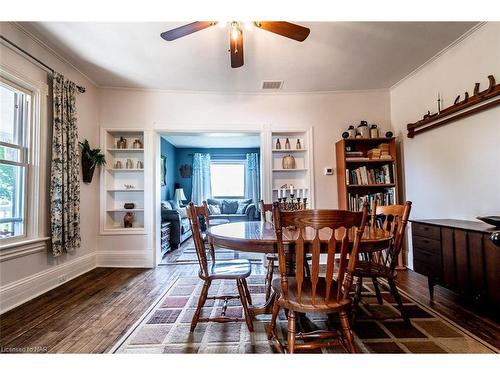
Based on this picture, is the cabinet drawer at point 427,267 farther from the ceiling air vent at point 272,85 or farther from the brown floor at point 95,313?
the ceiling air vent at point 272,85

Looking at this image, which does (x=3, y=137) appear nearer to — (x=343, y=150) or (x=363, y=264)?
(x=363, y=264)

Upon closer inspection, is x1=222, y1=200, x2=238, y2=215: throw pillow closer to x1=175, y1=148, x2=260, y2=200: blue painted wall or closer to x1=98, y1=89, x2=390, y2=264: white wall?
x1=175, y1=148, x2=260, y2=200: blue painted wall

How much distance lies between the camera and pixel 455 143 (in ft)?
8.83

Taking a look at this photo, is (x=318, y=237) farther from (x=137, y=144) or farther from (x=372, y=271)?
(x=137, y=144)

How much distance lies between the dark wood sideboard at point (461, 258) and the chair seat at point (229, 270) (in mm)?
1697

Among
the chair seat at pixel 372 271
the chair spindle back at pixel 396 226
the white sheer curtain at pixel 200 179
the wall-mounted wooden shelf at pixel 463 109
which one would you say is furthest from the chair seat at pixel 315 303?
the white sheer curtain at pixel 200 179

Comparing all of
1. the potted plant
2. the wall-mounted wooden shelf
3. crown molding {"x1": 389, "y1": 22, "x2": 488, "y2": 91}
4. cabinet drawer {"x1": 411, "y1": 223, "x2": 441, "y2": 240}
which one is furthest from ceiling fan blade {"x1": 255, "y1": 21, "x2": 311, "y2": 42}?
the potted plant

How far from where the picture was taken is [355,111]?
3.93 metres

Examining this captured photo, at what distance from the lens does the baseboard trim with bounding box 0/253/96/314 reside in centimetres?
224

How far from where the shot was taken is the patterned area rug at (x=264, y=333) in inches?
64.3

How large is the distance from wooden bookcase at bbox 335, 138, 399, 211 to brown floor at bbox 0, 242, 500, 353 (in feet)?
3.78

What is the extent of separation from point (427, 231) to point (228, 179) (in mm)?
5831

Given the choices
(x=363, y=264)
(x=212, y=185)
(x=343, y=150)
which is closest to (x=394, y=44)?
(x=343, y=150)
